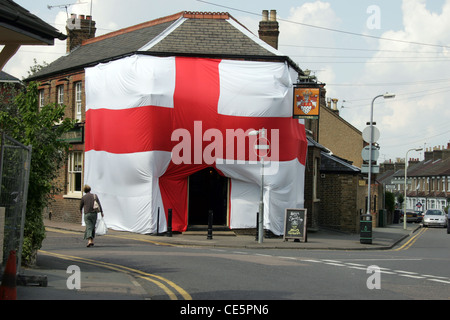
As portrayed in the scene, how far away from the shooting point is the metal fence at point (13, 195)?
9.49m

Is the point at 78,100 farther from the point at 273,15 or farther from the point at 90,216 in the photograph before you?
the point at 90,216

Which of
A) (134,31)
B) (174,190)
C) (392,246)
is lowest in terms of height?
(392,246)

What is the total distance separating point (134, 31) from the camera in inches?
1193

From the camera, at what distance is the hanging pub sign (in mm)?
24922

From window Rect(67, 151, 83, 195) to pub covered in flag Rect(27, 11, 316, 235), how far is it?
10.0 feet

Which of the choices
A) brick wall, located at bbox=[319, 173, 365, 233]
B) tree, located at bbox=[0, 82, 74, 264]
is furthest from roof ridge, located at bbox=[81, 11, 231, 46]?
tree, located at bbox=[0, 82, 74, 264]

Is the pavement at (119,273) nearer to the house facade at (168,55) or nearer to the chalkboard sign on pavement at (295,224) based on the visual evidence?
the chalkboard sign on pavement at (295,224)

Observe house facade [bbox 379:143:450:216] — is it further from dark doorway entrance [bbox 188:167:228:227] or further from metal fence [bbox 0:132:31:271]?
metal fence [bbox 0:132:31:271]

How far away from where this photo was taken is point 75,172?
29312mm

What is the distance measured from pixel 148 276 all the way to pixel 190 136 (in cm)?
1220

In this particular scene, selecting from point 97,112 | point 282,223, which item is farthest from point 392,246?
point 97,112

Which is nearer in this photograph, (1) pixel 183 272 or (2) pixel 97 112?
(1) pixel 183 272
